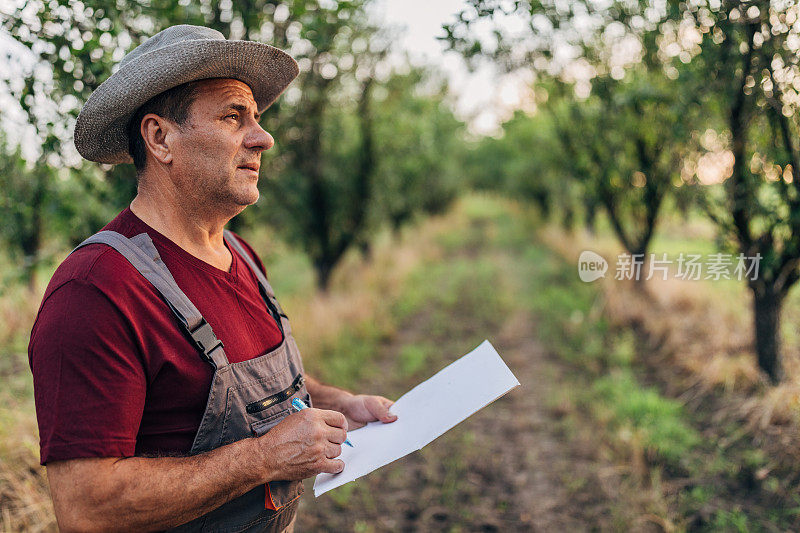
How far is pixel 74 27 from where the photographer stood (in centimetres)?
288

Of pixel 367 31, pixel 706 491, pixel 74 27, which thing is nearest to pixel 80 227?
pixel 74 27

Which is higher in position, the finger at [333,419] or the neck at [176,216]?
the neck at [176,216]

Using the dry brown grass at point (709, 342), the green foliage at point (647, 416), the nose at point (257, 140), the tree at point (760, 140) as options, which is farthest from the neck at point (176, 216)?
the dry brown grass at point (709, 342)

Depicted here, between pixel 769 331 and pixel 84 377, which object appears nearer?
pixel 84 377

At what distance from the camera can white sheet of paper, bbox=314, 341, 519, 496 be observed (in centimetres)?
166

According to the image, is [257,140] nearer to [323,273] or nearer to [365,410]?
[365,410]

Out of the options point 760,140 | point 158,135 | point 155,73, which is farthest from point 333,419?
point 760,140

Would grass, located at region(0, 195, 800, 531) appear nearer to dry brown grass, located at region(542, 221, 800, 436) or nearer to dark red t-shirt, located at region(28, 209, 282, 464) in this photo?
dry brown grass, located at region(542, 221, 800, 436)

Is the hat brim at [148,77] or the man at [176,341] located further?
the hat brim at [148,77]

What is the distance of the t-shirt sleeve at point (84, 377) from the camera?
1190 millimetres

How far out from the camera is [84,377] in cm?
121

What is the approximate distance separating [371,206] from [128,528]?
906 centimetres

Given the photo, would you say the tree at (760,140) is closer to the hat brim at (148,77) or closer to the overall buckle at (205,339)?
the hat brim at (148,77)

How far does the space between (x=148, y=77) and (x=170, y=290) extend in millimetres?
650
